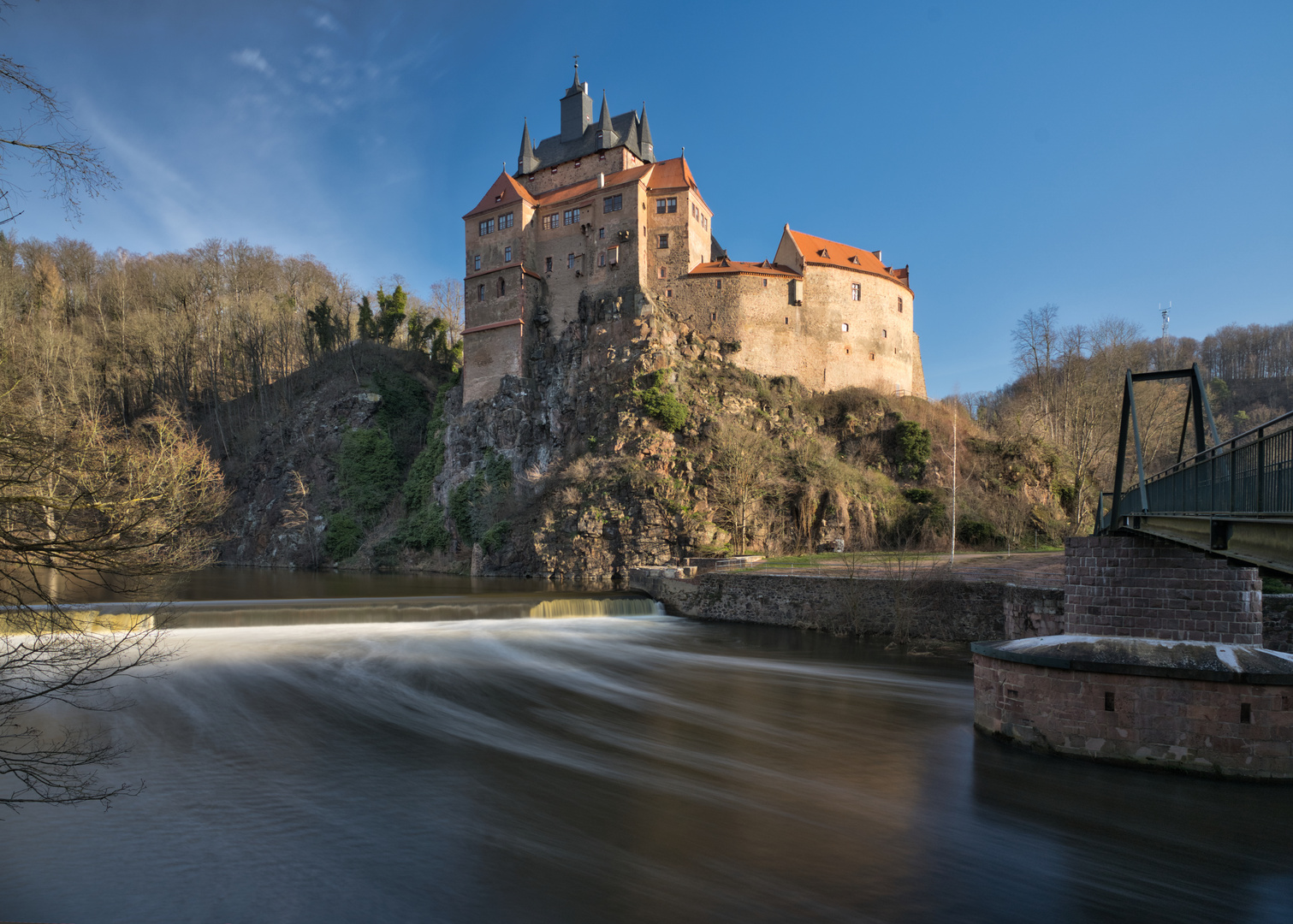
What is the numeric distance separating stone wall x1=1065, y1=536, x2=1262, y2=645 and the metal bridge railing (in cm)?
133

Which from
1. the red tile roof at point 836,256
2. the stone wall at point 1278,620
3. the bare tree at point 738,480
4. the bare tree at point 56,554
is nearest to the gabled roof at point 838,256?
the red tile roof at point 836,256

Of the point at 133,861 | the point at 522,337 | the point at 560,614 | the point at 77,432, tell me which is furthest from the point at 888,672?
the point at 522,337

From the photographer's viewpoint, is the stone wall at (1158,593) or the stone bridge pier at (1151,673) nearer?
the stone bridge pier at (1151,673)

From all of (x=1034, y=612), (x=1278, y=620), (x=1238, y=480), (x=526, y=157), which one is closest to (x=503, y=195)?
(x=526, y=157)

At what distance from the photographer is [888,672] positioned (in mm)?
17453

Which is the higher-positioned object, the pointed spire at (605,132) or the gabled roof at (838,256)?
the pointed spire at (605,132)

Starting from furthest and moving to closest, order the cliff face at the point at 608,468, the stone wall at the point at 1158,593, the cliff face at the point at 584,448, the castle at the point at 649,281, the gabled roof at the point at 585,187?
the gabled roof at the point at 585,187, the castle at the point at 649,281, the cliff face at the point at 608,468, the cliff face at the point at 584,448, the stone wall at the point at 1158,593

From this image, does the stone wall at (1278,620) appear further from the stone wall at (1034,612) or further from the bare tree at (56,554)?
the bare tree at (56,554)

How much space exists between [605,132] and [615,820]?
166 ft

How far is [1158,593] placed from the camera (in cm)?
1107

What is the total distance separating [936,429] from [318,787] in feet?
136

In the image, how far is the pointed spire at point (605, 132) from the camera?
2002 inches

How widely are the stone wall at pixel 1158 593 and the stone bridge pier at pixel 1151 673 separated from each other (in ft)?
0.05

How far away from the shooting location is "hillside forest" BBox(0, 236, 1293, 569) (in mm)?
36750
